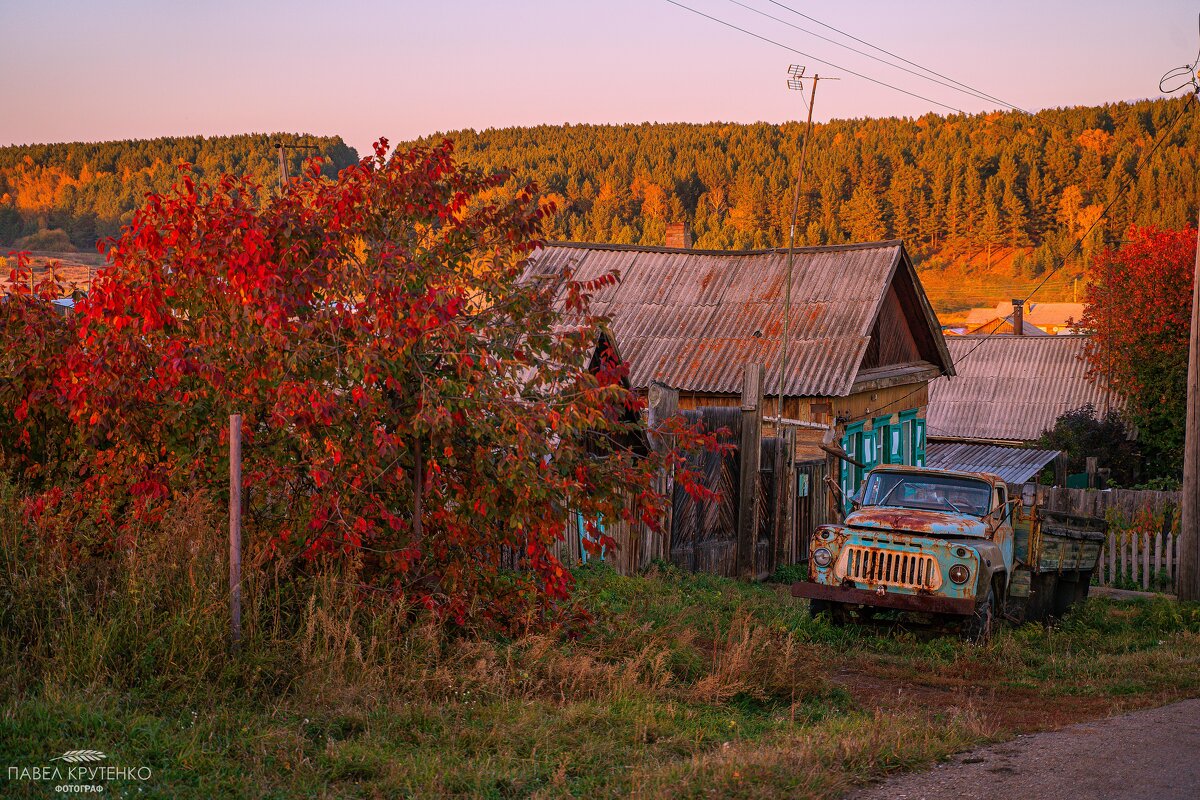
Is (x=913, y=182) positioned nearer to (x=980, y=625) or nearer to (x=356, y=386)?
(x=980, y=625)

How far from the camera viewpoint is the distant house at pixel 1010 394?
3600 cm

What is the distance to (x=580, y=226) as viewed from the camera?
87312 mm

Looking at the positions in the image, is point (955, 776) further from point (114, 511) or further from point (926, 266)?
point (926, 266)

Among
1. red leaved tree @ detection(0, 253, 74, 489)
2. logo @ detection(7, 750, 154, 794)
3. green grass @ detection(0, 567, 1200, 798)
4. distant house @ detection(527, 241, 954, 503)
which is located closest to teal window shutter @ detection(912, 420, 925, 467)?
distant house @ detection(527, 241, 954, 503)

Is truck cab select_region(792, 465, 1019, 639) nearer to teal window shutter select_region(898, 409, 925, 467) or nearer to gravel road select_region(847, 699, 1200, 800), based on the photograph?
gravel road select_region(847, 699, 1200, 800)

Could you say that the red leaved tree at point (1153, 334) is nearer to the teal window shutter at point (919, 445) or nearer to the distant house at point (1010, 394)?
the distant house at point (1010, 394)

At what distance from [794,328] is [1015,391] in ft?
66.7

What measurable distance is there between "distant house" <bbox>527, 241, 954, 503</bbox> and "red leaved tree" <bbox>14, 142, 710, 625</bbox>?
10.6 metres

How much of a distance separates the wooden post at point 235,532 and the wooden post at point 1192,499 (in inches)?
432

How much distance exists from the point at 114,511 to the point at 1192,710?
758 centimetres

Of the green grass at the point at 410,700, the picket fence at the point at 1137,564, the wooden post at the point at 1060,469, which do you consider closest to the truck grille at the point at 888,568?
the green grass at the point at 410,700

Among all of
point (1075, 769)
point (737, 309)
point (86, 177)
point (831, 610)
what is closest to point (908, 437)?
point (737, 309)

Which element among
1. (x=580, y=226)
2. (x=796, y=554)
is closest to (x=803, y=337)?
(x=796, y=554)

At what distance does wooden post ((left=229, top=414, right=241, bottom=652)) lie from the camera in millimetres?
6754
